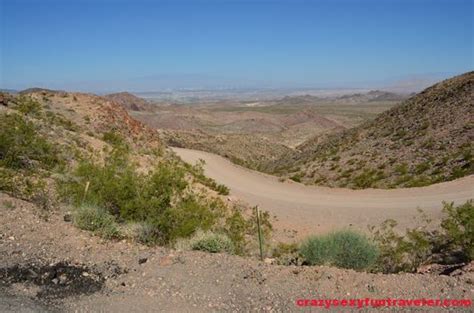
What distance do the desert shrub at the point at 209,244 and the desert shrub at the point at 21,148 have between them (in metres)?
7.30

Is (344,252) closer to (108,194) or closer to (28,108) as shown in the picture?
(108,194)

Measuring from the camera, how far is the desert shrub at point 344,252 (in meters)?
9.57

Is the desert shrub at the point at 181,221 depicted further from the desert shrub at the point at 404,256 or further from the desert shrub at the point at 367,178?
the desert shrub at the point at 367,178

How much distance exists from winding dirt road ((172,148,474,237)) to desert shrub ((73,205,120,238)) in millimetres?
9356

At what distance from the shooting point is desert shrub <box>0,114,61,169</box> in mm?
15188

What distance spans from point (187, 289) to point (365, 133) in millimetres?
38539

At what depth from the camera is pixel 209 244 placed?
10008 millimetres

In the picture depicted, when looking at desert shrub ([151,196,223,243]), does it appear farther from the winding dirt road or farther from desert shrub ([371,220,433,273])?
the winding dirt road

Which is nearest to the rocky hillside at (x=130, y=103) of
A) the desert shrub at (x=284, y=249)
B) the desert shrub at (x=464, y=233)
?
the desert shrub at (x=284, y=249)

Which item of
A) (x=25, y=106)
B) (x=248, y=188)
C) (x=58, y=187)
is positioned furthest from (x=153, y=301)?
(x=25, y=106)

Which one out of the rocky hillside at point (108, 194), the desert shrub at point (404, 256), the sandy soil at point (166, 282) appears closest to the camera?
the sandy soil at point (166, 282)

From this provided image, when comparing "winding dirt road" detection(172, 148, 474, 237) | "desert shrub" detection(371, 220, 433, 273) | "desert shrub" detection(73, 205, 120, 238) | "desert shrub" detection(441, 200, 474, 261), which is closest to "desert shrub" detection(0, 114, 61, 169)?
"desert shrub" detection(73, 205, 120, 238)

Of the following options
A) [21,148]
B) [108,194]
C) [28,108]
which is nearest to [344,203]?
[108,194]

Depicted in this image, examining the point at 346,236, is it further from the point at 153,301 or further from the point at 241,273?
the point at 153,301
